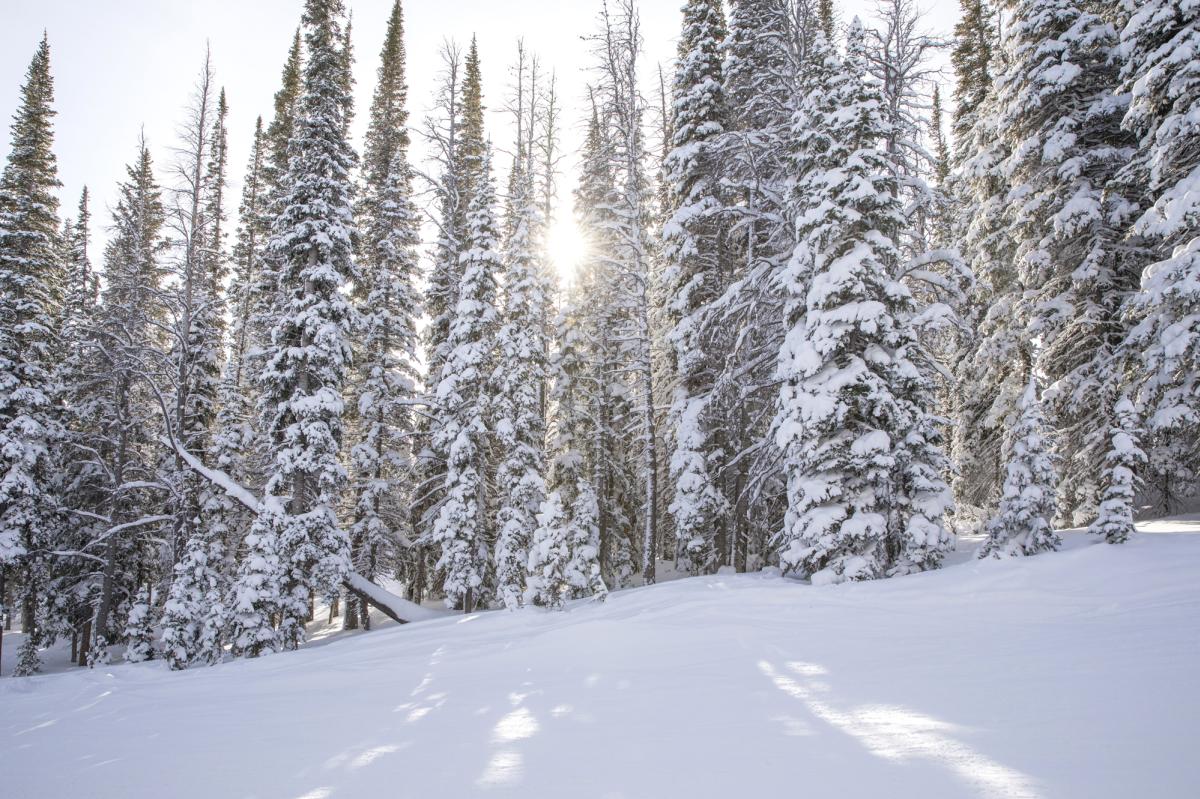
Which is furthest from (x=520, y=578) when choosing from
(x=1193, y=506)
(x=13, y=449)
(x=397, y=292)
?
(x=1193, y=506)

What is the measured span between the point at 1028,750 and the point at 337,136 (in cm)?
2138

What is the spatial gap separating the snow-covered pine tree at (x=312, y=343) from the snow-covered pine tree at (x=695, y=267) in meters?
10.5

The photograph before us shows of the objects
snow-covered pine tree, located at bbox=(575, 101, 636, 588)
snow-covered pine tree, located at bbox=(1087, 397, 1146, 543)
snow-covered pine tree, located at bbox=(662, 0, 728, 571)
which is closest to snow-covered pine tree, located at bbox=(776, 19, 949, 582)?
snow-covered pine tree, located at bbox=(1087, 397, 1146, 543)

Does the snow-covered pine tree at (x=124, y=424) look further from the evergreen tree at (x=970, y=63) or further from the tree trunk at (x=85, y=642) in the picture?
the evergreen tree at (x=970, y=63)

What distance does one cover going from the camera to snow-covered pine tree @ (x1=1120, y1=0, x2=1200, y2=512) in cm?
1191

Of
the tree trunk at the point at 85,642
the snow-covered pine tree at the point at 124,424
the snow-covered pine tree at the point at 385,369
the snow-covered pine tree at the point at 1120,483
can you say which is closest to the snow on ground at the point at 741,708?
the snow-covered pine tree at the point at 1120,483

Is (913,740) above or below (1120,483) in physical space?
below

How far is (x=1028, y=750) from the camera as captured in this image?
385cm

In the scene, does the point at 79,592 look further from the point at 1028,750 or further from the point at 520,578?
the point at 1028,750

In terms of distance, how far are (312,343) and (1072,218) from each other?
69.4 ft

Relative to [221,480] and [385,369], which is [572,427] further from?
[221,480]

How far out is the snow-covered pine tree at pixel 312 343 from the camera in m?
17.3

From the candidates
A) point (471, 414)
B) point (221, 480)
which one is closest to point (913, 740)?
point (471, 414)

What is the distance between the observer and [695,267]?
64.9 feet
